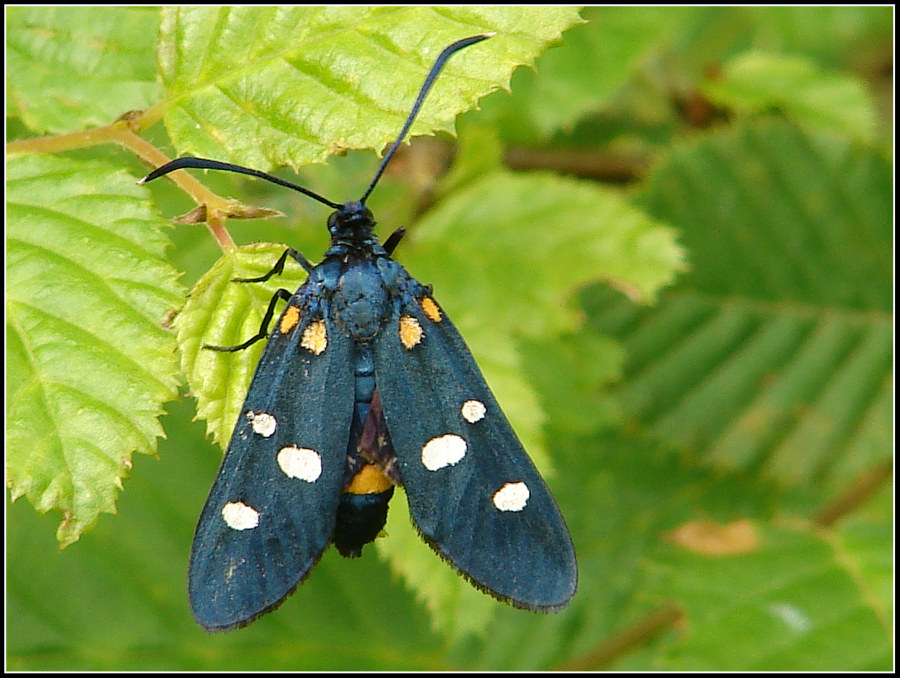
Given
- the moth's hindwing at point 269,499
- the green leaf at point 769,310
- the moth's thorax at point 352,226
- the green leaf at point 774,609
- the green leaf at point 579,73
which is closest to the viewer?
the moth's hindwing at point 269,499

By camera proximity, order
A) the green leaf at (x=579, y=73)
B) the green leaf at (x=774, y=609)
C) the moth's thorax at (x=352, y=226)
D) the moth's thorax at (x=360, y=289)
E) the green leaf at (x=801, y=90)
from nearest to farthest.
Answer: the moth's thorax at (x=360, y=289) → the moth's thorax at (x=352, y=226) → the green leaf at (x=774, y=609) → the green leaf at (x=579, y=73) → the green leaf at (x=801, y=90)

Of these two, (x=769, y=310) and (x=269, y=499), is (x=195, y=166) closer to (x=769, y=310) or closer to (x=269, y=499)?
(x=269, y=499)

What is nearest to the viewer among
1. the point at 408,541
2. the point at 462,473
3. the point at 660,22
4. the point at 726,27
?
the point at 462,473

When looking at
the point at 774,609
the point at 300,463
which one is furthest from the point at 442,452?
the point at 774,609

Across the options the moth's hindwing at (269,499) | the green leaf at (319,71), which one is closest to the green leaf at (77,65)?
the green leaf at (319,71)

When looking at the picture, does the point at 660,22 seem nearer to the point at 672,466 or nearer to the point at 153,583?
the point at 672,466

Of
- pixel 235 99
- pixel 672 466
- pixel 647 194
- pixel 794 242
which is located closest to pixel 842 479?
pixel 672 466

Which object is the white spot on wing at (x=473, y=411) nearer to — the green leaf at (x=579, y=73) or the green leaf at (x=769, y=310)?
the green leaf at (x=579, y=73)
